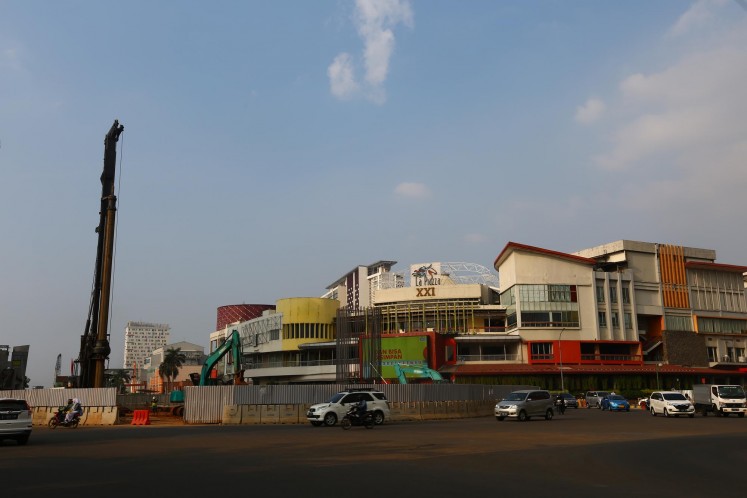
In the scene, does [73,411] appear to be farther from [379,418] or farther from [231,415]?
[379,418]

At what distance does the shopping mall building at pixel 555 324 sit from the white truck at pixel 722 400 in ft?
128

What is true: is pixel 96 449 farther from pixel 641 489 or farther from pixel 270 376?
pixel 270 376

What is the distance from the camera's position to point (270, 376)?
4124 inches

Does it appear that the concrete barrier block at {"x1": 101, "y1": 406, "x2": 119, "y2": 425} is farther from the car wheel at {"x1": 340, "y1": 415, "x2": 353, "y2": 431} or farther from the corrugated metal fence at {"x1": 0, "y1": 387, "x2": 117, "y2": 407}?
the car wheel at {"x1": 340, "y1": 415, "x2": 353, "y2": 431}

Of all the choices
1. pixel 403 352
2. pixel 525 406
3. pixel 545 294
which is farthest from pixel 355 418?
pixel 545 294

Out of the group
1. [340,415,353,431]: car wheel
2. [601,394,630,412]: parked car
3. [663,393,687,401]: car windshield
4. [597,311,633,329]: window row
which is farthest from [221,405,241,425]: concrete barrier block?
[597,311,633,329]: window row

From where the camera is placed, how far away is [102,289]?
44.8m

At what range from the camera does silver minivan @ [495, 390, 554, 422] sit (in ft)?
118

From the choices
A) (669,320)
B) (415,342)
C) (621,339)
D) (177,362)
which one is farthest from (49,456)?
(177,362)

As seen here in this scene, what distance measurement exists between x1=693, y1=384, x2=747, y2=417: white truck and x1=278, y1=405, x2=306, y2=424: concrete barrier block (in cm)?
2603

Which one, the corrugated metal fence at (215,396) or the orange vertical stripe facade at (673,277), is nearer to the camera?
the corrugated metal fence at (215,396)

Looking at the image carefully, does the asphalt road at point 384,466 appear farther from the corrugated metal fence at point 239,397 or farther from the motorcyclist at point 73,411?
the corrugated metal fence at point 239,397

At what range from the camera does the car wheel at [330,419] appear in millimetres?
32656

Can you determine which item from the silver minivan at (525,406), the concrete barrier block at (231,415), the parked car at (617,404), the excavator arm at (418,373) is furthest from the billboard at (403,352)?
the concrete barrier block at (231,415)
